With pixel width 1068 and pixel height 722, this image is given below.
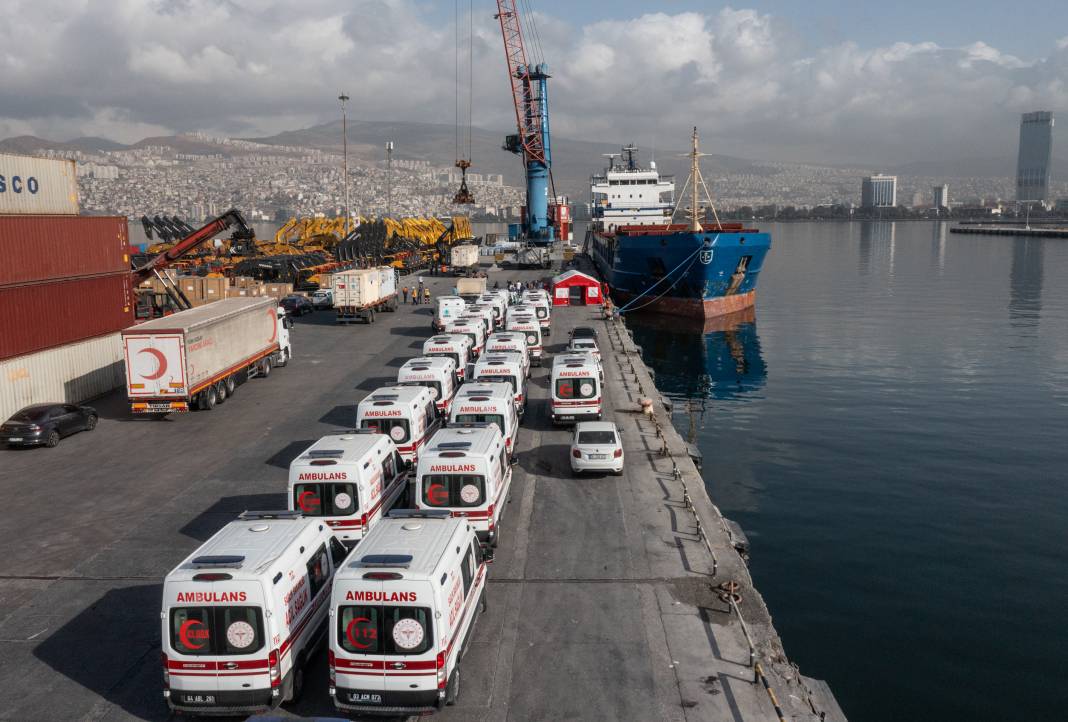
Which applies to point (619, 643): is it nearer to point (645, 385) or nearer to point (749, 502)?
point (749, 502)

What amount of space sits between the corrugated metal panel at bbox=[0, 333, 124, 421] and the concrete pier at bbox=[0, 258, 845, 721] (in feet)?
9.06

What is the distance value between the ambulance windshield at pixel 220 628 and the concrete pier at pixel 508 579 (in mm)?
1627

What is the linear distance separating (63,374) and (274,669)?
83.1ft

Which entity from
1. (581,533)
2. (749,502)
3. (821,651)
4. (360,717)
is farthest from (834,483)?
(360,717)

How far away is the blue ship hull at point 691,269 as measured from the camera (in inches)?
2547

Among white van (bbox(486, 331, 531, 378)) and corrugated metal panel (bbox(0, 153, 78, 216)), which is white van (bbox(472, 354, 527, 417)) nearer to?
white van (bbox(486, 331, 531, 378))

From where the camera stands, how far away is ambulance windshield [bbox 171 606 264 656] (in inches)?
447

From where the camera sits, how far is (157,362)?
28922 millimetres

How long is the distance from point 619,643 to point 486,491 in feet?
15.4

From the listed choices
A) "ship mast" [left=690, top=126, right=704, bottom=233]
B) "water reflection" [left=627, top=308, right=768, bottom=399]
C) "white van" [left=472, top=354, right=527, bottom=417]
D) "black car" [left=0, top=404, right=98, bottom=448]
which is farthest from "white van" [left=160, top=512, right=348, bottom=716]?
Answer: "ship mast" [left=690, top=126, right=704, bottom=233]

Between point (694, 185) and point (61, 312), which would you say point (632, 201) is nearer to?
point (694, 185)

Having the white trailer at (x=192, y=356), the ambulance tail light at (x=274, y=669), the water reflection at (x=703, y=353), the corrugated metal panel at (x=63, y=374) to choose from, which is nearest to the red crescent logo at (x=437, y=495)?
the ambulance tail light at (x=274, y=669)

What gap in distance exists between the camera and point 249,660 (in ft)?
37.4

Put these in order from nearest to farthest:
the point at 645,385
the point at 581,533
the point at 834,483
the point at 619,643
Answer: the point at 619,643
the point at 581,533
the point at 834,483
the point at 645,385
